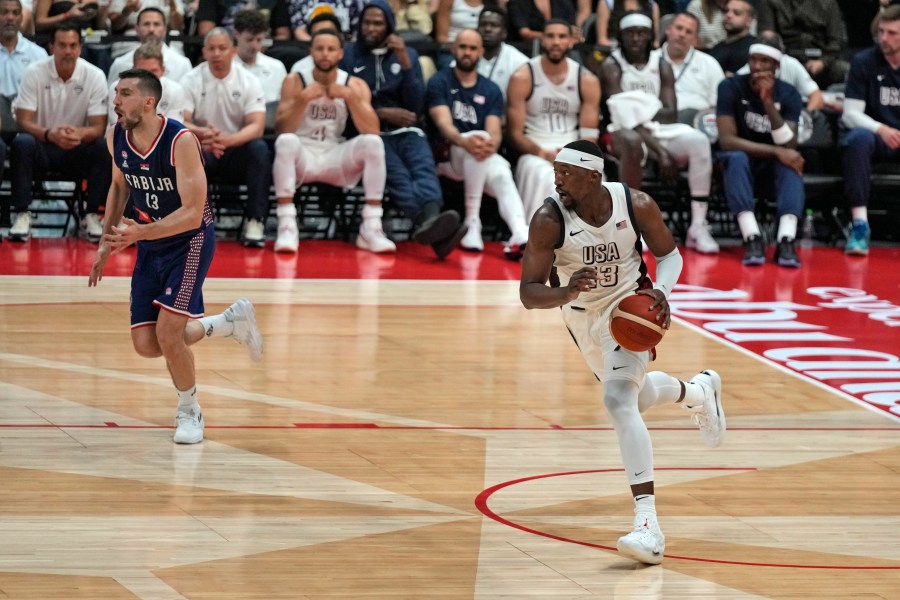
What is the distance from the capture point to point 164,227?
6.29 meters

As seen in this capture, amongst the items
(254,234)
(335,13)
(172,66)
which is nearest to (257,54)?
(172,66)

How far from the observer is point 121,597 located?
14.7 ft

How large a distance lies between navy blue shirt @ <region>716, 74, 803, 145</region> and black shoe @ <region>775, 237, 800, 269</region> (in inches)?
38.3

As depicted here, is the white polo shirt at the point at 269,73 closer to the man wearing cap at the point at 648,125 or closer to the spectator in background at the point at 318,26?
the spectator in background at the point at 318,26

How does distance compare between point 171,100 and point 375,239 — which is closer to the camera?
point 171,100

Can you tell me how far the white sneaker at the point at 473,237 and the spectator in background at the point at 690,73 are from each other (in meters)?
2.17

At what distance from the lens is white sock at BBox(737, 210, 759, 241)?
11977mm

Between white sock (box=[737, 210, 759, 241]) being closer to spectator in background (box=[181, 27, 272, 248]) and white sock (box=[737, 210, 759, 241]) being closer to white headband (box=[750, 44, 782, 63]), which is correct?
white headband (box=[750, 44, 782, 63])

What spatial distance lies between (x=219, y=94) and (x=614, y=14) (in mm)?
4018

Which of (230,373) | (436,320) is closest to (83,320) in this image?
(230,373)

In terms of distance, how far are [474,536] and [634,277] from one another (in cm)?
114

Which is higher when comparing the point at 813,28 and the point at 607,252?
the point at 813,28

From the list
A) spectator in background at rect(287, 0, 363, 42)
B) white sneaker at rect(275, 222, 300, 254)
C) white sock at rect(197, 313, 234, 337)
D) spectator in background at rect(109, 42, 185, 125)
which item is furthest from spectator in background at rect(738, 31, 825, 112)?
white sock at rect(197, 313, 234, 337)

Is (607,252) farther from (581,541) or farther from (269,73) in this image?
(269,73)
